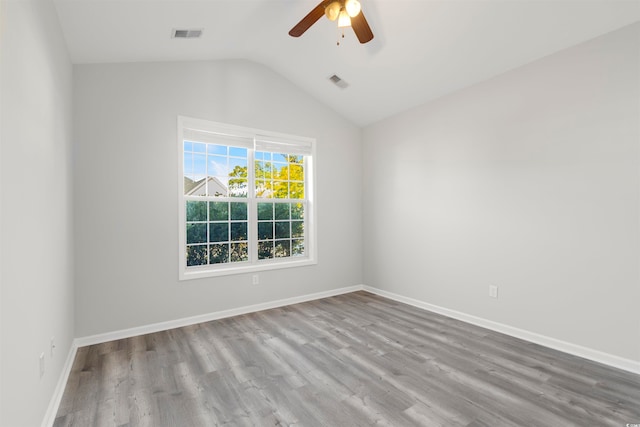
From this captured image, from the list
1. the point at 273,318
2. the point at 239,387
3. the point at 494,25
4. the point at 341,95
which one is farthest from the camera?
the point at 341,95

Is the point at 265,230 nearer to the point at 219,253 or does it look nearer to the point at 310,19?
the point at 219,253

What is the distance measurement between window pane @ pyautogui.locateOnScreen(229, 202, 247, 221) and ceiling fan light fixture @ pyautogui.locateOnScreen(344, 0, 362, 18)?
265 cm

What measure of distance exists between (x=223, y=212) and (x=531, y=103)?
3.59 meters

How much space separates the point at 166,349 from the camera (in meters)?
2.95

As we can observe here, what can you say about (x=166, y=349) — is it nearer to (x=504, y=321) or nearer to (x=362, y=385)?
(x=362, y=385)

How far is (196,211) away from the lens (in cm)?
385

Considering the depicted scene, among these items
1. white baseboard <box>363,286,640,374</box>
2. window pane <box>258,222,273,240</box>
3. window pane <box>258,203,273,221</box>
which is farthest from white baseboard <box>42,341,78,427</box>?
white baseboard <box>363,286,640,374</box>

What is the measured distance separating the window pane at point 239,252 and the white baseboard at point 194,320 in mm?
625

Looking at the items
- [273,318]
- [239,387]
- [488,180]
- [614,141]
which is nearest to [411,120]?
[488,180]

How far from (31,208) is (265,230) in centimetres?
285

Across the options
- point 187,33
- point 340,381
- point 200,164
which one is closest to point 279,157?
point 200,164

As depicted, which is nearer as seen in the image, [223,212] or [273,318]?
[273,318]

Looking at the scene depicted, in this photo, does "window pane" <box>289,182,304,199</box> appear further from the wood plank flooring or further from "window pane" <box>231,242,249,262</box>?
the wood plank flooring

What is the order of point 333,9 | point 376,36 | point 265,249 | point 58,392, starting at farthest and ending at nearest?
point 265,249
point 376,36
point 333,9
point 58,392
